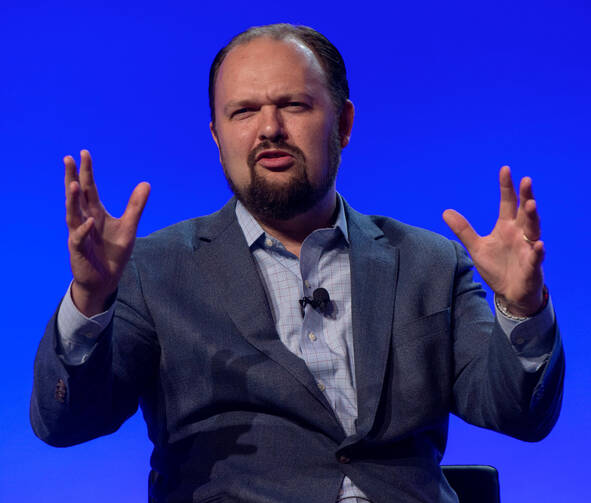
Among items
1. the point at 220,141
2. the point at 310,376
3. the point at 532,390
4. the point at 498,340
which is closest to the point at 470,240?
the point at 498,340

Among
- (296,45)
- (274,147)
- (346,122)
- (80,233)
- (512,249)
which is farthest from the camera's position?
(346,122)

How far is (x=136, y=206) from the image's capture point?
5.06 feet

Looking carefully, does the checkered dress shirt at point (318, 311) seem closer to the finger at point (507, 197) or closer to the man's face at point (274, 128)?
the man's face at point (274, 128)

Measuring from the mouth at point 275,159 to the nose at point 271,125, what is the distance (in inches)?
1.4

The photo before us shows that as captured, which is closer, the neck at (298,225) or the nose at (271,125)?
the nose at (271,125)

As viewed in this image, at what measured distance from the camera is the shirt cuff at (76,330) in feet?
4.95

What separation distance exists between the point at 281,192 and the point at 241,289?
29 cm

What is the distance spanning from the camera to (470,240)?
5.17ft

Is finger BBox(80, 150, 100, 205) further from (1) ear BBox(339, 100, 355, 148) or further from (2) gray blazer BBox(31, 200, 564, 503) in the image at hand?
(1) ear BBox(339, 100, 355, 148)

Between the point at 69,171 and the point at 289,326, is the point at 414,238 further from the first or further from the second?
the point at 69,171

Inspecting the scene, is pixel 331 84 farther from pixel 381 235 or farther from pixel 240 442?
pixel 240 442

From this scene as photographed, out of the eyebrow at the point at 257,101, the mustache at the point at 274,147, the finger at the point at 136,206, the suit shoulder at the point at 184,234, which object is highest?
the eyebrow at the point at 257,101

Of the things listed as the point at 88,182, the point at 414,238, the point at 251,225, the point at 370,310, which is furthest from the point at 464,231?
the point at 88,182

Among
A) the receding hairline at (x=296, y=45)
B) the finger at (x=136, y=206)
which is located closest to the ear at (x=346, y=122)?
the receding hairline at (x=296, y=45)
